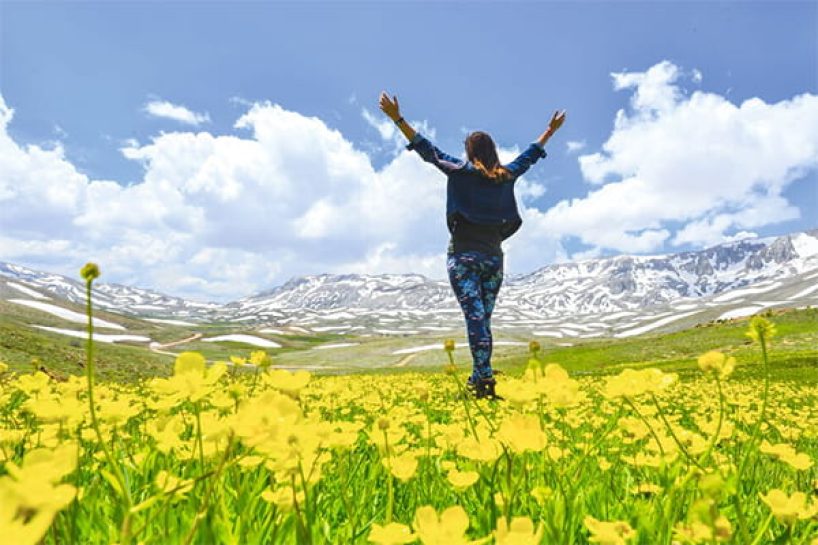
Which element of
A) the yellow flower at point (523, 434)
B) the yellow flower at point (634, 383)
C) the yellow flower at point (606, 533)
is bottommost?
the yellow flower at point (606, 533)

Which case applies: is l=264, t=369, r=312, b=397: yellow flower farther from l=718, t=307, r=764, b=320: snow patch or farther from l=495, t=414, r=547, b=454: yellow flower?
l=718, t=307, r=764, b=320: snow patch

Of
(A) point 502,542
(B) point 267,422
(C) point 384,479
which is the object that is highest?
(B) point 267,422

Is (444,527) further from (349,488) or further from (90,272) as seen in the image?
(349,488)

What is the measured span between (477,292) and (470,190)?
148cm

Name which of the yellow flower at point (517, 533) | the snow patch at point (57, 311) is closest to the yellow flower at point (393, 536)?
the yellow flower at point (517, 533)

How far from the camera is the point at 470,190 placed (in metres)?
7.76

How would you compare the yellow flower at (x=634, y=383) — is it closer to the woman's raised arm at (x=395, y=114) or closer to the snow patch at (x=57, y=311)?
the woman's raised arm at (x=395, y=114)

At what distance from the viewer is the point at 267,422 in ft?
4.06

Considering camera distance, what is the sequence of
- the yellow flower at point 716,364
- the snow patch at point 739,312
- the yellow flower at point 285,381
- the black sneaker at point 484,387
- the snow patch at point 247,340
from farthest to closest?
1. the snow patch at point 739,312
2. the snow patch at point 247,340
3. the black sneaker at point 484,387
4. the yellow flower at point 285,381
5. the yellow flower at point 716,364

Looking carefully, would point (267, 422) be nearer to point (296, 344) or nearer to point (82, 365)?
point (82, 365)

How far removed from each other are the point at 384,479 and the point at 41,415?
5.90 feet

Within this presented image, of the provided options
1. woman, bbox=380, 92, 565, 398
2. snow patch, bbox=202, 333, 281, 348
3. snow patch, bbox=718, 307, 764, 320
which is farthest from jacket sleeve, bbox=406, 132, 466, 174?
snow patch, bbox=718, 307, 764, 320

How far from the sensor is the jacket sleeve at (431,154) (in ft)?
24.9

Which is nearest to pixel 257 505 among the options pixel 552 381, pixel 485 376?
pixel 552 381
